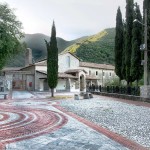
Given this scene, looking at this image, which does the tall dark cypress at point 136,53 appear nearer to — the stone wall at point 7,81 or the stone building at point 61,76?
the stone building at point 61,76

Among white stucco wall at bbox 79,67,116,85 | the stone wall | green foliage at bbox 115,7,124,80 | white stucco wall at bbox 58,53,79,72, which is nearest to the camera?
green foliage at bbox 115,7,124,80

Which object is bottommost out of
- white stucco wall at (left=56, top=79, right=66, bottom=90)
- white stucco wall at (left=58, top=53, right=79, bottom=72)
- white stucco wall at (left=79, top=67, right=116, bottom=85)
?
white stucco wall at (left=56, top=79, right=66, bottom=90)

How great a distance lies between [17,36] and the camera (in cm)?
3778

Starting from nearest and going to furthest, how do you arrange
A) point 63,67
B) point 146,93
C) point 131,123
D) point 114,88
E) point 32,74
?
point 131,123 → point 146,93 → point 114,88 → point 32,74 → point 63,67

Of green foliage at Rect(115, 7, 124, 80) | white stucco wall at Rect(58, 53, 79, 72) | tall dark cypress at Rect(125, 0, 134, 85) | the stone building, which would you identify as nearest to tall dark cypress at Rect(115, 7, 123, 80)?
green foliage at Rect(115, 7, 124, 80)

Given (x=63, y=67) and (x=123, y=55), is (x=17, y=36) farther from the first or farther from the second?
(x=63, y=67)

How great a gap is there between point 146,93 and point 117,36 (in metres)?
11.8

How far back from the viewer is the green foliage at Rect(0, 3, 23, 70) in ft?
107

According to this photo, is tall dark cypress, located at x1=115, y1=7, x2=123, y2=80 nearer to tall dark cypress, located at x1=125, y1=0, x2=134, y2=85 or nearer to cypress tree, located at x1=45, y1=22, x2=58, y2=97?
tall dark cypress, located at x1=125, y1=0, x2=134, y2=85

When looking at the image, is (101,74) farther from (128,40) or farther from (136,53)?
(136,53)

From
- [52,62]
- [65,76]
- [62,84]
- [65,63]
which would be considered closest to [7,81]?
[62,84]

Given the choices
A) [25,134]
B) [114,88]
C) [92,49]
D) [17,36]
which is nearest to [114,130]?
[25,134]

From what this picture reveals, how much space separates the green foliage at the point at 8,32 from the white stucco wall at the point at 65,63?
708 inches

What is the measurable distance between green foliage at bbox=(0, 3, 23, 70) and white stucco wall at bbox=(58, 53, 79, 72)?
1798 centimetres
